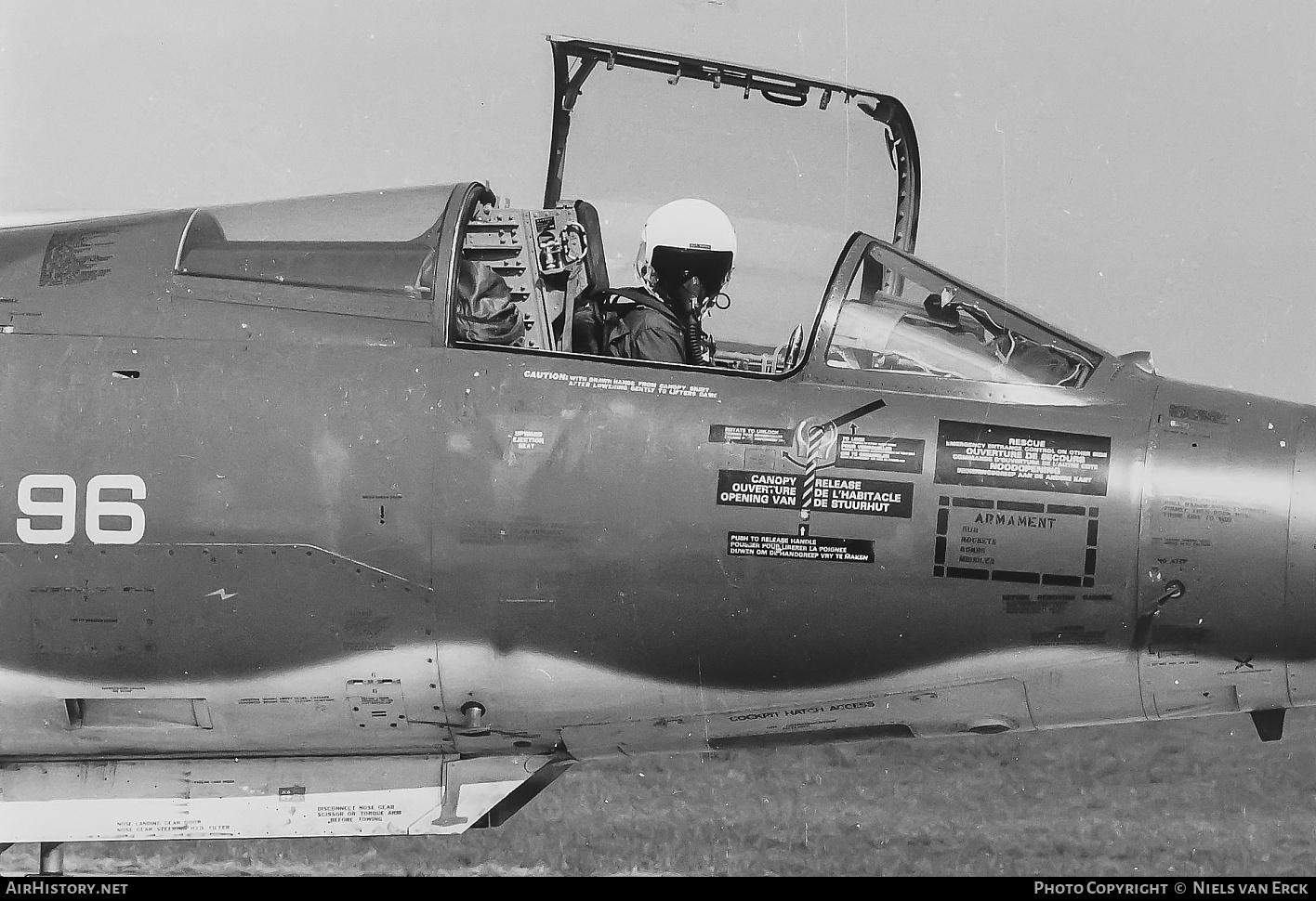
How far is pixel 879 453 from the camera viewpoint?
4.27m

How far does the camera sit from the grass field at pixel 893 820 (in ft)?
18.9

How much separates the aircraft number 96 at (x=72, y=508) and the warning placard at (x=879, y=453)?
2.33 meters

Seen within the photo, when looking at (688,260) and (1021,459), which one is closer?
(1021,459)

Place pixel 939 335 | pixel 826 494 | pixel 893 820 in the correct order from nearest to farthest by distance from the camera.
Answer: pixel 826 494 → pixel 939 335 → pixel 893 820

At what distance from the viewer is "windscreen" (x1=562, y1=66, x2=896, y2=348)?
19.5 ft

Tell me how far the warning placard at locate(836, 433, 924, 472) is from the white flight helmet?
4.58 feet

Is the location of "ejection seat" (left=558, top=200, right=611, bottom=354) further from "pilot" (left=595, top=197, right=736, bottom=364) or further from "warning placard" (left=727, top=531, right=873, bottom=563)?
"warning placard" (left=727, top=531, right=873, bottom=563)

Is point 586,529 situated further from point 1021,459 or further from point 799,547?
point 1021,459

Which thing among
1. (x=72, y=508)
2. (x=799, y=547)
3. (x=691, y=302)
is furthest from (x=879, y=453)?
(x=72, y=508)

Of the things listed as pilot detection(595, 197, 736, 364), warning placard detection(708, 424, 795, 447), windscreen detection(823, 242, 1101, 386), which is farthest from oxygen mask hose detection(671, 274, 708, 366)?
warning placard detection(708, 424, 795, 447)

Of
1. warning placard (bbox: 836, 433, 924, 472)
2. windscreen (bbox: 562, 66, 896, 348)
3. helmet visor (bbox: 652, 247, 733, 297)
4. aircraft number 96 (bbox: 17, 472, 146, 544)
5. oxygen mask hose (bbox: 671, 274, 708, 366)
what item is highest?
windscreen (bbox: 562, 66, 896, 348)

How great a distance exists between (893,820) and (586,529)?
2.61 m

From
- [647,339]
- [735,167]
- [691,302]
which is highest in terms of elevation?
[735,167]
